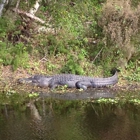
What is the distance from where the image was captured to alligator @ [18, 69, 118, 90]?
1328 cm

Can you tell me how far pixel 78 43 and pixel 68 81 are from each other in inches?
111

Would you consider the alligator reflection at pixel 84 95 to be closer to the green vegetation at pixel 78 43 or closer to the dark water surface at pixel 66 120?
the dark water surface at pixel 66 120

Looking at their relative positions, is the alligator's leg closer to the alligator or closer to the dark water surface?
the alligator

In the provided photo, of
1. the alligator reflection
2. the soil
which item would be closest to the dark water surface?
the alligator reflection

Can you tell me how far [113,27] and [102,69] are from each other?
1.58 metres

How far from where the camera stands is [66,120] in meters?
9.73

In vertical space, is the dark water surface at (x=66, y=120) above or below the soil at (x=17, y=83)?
below

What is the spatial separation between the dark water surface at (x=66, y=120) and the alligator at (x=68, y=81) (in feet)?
5.32

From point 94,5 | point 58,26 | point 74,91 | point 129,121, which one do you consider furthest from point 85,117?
point 94,5

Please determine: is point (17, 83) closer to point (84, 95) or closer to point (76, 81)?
point (76, 81)

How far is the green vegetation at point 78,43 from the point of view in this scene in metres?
14.7

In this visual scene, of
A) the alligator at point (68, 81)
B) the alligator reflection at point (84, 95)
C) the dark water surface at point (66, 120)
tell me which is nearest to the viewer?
the dark water surface at point (66, 120)

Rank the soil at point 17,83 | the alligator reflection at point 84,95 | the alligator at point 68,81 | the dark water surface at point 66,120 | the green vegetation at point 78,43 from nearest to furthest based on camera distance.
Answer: the dark water surface at point 66,120 → the alligator reflection at point 84,95 → the soil at point 17,83 → the alligator at point 68,81 → the green vegetation at point 78,43

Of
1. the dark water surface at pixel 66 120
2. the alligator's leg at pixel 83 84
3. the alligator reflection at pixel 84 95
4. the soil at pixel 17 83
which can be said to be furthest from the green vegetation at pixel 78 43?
the dark water surface at pixel 66 120
